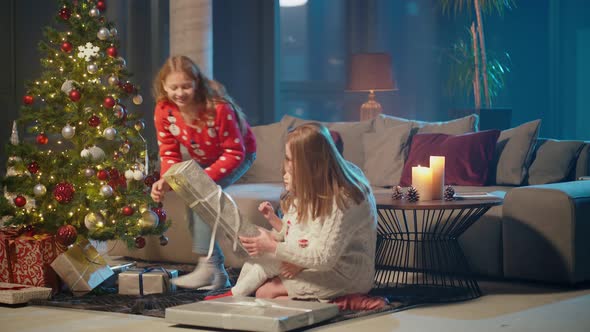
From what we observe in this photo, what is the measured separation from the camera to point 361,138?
5547 millimetres

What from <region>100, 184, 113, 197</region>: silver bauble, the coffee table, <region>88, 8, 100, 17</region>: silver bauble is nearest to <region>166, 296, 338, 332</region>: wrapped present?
the coffee table

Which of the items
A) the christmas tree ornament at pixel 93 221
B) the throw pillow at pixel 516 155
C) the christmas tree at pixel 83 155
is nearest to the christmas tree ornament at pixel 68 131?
the christmas tree at pixel 83 155

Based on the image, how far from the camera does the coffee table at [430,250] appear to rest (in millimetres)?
3662

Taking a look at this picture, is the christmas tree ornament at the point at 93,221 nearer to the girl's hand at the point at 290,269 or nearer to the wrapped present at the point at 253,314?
the wrapped present at the point at 253,314

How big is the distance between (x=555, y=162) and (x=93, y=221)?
97.1 inches

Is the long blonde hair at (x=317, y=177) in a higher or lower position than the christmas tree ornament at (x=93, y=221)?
higher

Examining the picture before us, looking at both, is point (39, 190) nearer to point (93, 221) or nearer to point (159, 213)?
point (93, 221)

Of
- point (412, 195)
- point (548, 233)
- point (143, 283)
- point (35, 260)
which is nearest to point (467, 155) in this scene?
point (548, 233)

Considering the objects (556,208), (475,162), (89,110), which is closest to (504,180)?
(475,162)

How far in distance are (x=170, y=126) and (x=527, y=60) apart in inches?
201

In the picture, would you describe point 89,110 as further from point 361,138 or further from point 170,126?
point 361,138

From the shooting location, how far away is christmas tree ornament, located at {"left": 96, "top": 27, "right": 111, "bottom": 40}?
4102 mm

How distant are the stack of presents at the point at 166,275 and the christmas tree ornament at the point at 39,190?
0.62 ft

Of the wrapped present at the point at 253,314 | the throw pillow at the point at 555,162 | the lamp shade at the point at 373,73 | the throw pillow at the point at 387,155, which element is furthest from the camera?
the lamp shade at the point at 373,73
